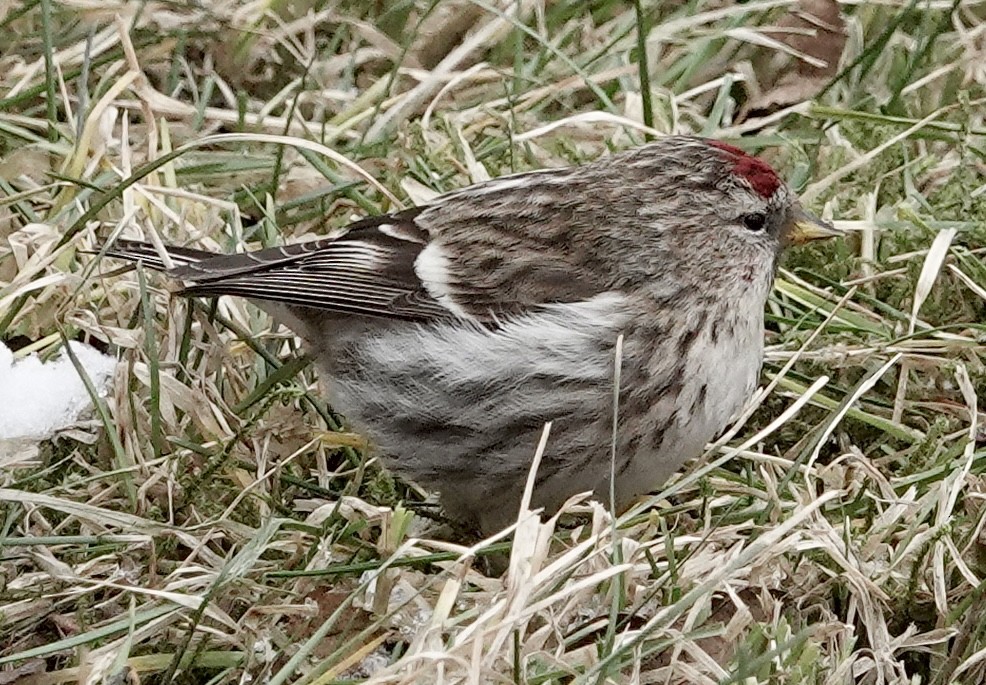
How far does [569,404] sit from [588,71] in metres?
1.63

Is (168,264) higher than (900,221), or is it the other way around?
(168,264)

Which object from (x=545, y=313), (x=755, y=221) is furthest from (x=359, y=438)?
(x=755, y=221)

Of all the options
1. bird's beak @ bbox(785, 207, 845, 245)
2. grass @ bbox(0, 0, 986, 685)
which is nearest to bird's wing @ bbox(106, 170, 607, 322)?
grass @ bbox(0, 0, 986, 685)

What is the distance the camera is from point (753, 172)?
2.87m

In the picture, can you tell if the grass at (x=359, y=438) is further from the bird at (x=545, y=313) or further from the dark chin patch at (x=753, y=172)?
the dark chin patch at (x=753, y=172)

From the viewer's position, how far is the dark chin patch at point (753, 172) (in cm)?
287

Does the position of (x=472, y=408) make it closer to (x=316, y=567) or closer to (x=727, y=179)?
Answer: (x=316, y=567)

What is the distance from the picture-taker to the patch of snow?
9.55 ft

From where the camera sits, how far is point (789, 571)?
256 cm

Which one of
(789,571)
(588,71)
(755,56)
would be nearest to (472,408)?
(789,571)

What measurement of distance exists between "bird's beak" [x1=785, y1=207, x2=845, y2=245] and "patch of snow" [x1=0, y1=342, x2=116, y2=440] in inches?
49.6

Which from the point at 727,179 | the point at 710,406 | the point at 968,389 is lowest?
the point at 968,389

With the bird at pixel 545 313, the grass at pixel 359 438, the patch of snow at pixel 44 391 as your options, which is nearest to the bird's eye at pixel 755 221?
the bird at pixel 545 313

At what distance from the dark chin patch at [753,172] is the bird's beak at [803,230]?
3.5 inches
